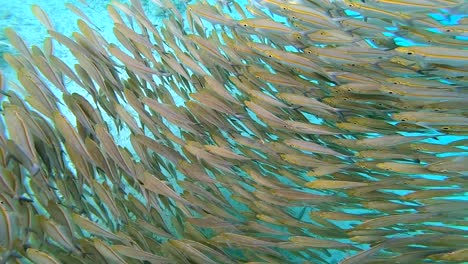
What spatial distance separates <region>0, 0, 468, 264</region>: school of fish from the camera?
7.77 feet

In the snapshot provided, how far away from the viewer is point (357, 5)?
102 inches

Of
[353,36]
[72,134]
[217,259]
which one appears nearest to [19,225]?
[72,134]

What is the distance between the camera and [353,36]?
2811mm

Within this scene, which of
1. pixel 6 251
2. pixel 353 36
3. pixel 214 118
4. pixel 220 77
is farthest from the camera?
pixel 220 77

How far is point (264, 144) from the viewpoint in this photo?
119 inches

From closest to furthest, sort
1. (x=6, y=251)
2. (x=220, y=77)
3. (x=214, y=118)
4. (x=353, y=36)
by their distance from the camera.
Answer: (x=6, y=251)
(x=353, y=36)
(x=214, y=118)
(x=220, y=77)

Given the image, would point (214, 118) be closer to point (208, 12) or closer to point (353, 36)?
point (208, 12)

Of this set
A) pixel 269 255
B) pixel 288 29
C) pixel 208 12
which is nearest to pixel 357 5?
pixel 288 29

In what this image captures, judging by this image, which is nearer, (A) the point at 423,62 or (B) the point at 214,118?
(A) the point at 423,62

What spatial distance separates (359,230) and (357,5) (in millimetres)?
1428

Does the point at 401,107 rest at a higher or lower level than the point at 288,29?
lower

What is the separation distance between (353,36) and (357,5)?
0.84ft

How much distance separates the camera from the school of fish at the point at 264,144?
237 cm

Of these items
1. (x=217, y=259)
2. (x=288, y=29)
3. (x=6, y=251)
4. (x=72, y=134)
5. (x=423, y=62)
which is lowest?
(x=6, y=251)
